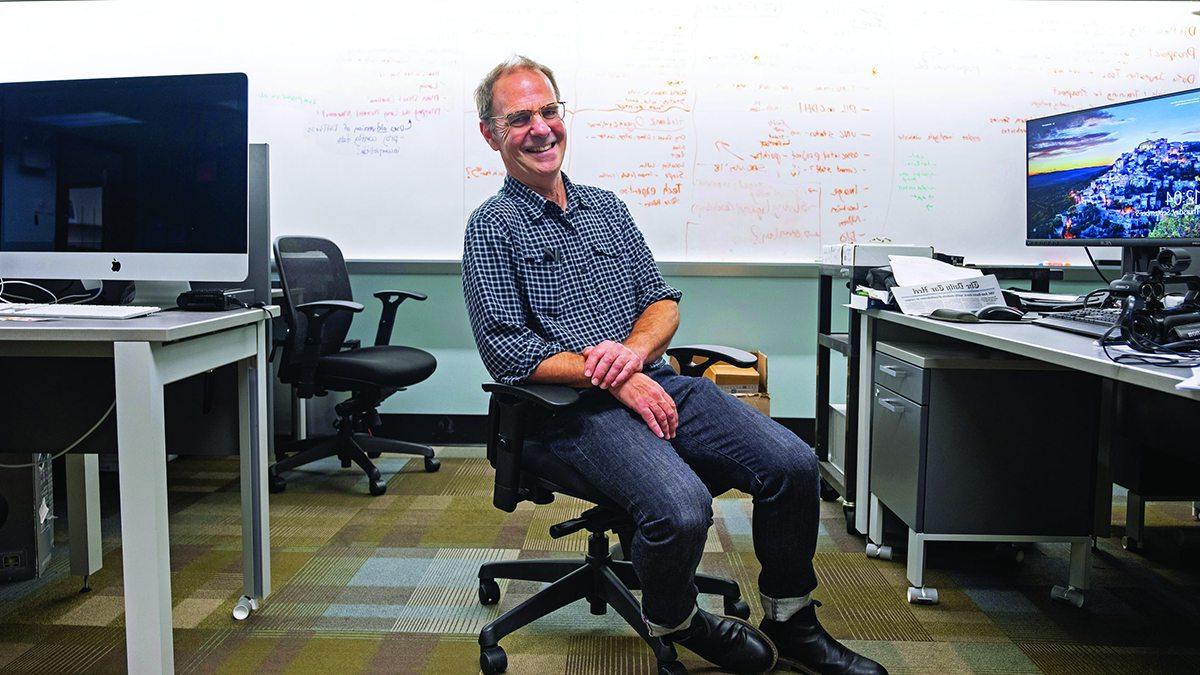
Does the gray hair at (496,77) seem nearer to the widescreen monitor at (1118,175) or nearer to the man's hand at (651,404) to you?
the man's hand at (651,404)

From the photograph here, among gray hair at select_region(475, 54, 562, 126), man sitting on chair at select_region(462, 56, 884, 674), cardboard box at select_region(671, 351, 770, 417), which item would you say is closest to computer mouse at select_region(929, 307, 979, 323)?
man sitting on chair at select_region(462, 56, 884, 674)

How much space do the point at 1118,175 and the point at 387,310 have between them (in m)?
2.44

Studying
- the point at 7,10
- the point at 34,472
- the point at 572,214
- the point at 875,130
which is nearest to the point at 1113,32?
the point at 875,130

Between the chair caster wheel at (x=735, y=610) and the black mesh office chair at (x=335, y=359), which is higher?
the black mesh office chair at (x=335, y=359)

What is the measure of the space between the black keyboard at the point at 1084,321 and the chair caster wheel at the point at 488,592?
1348 mm

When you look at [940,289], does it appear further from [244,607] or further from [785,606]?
[244,607]

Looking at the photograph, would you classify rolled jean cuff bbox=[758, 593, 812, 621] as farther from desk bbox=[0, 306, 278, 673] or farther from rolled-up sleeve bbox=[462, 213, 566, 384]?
desk bbox=[0, 306, 278, 673]

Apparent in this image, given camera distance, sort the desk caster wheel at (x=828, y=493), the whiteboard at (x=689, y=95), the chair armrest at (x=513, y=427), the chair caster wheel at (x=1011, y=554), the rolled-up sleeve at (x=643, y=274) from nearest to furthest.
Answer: the chair armrest at (x=513, y=427), the rolled-up sleeve at (x=643, y=274), the chair caster wheel at (x=1011, y=554), the desk caster wheel at (x=828, y=493), the whiteboard at (x=689, y=95)

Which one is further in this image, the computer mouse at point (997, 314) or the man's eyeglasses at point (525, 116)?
the computer mouse at point (997, 314)

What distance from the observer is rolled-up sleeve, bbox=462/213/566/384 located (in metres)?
1.57

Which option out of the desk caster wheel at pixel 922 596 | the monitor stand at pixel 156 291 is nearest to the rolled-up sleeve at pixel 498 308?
the monitor stand at pixel 156 291

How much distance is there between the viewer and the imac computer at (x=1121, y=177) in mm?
1685

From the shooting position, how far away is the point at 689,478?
1453mm

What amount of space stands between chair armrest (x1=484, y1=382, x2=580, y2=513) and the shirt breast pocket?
0.66 ft
